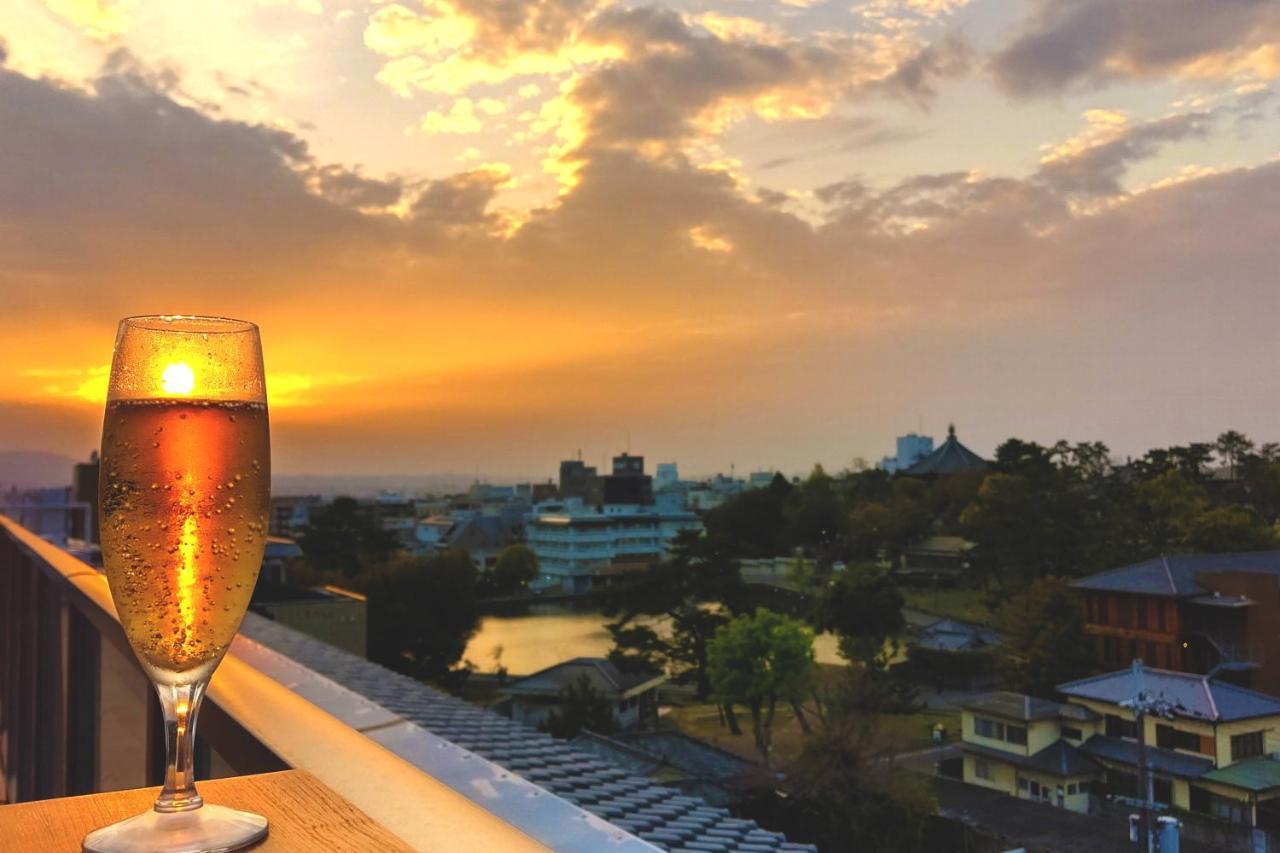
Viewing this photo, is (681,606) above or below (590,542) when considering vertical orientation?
below

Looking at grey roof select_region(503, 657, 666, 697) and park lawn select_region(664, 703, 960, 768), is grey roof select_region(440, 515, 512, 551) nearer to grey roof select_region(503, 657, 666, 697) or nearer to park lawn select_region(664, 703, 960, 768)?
grey roof select_region(503, 657, 666, 697)

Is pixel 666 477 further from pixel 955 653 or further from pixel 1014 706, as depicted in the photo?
pixel 1014 706

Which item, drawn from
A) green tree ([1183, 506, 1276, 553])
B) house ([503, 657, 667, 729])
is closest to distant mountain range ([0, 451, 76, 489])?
green tree ([1183, 506, 1276, 553])

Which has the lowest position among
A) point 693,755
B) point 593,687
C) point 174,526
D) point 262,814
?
point 693,755

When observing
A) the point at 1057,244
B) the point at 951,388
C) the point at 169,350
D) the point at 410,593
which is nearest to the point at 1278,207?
the point at 1057,244

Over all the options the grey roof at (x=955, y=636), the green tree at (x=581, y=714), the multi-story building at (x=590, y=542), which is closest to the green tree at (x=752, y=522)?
the multi-story building at (x=590, y=542)

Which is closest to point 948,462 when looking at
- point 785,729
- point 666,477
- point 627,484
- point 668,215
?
point 785,729
